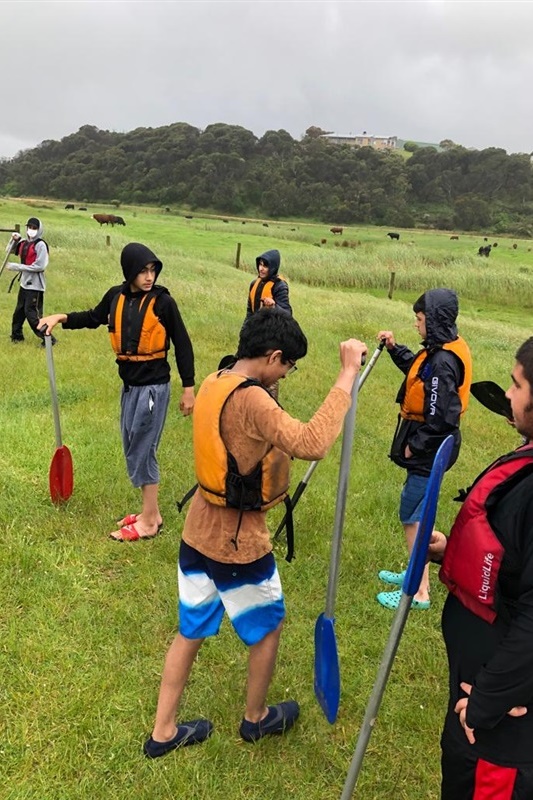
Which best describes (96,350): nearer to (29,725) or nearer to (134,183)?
(29,725)

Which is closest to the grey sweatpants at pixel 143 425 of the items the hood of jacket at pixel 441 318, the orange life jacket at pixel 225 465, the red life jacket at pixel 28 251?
the orange life jacket at pixel 225 465

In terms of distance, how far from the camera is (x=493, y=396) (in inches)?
90.3

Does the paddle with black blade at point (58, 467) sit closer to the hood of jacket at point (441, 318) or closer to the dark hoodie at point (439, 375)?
the dark hoodie at point (439, 375)

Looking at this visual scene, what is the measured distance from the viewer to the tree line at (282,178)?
322ft

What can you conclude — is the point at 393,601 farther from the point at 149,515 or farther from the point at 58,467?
the point at 58,467

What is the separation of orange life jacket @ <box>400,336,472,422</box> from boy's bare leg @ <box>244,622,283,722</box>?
6.19 ft

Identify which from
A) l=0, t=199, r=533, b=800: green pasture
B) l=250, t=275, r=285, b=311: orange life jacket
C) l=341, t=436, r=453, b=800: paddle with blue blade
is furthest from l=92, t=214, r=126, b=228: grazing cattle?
l=341, t=436, r=453, b=800: paddle with blue blade

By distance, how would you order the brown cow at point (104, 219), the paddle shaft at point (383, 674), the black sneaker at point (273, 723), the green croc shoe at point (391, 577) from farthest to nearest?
the brown cow at point (104, 219) → the green croc shoe at point (391, 577) → the black sneaker at point (273, 723) → the paddle shaft at point (383, 674)

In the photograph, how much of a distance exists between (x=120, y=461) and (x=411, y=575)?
477 cm

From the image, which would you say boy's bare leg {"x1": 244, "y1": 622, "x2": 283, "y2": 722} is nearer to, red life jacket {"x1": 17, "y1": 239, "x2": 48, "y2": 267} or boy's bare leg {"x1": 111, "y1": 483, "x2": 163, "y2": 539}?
boy's bare leg {"x1": 111, "y1": 483, "x2": 163, "y2": 539}

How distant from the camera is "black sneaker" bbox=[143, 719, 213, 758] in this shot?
2949 millimetres

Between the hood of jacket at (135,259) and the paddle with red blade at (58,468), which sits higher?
the hood of jacket at (135,259)

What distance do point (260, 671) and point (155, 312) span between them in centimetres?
272

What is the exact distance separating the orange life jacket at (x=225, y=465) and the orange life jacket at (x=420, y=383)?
66.0 inches
